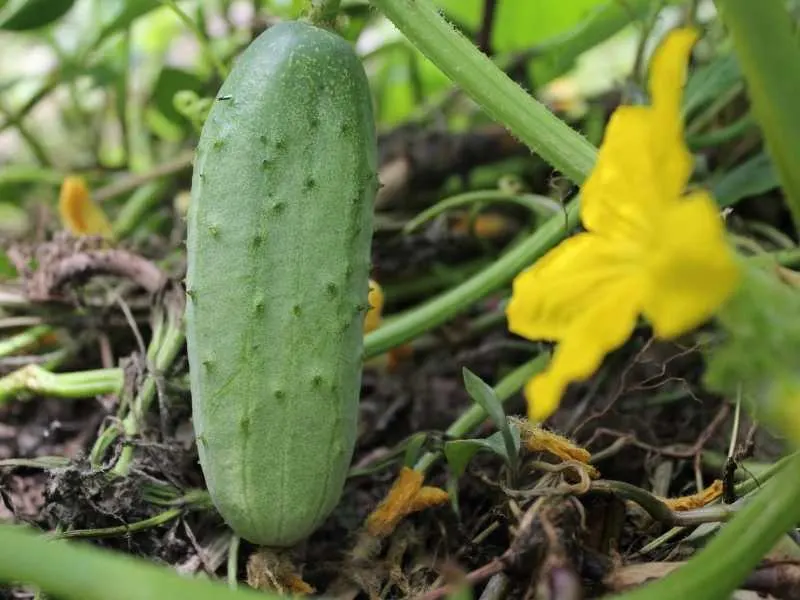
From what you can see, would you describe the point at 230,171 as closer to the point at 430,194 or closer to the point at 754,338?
the point at 754,338

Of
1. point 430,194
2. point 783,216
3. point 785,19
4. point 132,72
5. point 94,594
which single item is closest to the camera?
point 94,594

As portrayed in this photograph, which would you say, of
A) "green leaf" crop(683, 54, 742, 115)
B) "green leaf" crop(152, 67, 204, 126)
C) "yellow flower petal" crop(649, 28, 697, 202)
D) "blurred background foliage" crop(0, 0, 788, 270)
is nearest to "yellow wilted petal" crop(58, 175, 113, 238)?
"blurred background foliage" crop(0, 0, 788, 270)

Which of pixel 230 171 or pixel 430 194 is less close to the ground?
pixel 230 171

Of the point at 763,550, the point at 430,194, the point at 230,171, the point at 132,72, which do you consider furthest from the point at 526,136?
the point at 132,72

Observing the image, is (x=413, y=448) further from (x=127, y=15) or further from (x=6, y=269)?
(x=127, y=15)

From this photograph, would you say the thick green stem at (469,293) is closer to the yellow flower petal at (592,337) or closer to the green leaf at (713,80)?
the green leaf at (713,80)

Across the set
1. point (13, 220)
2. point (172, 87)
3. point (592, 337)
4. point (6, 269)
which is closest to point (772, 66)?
point (592, 337)
